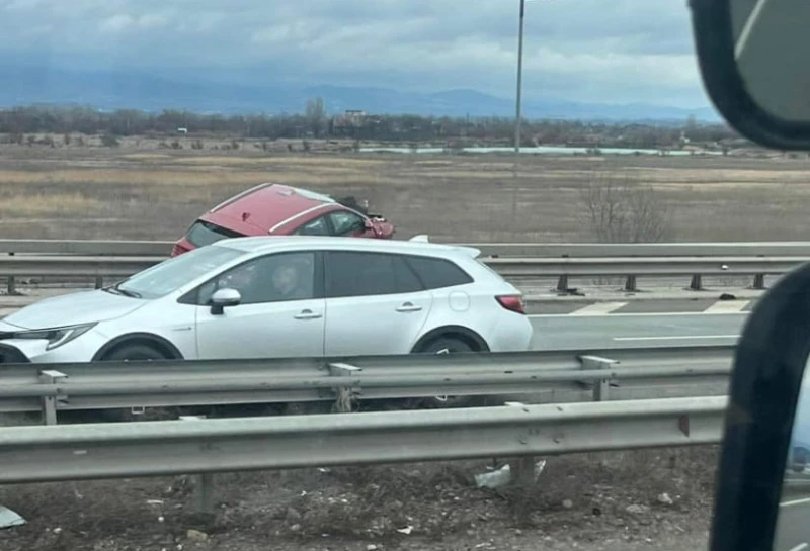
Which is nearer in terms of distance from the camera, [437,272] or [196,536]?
[196,536]

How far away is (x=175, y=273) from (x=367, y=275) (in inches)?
67.4

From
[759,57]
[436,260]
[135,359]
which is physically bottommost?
[135,359]

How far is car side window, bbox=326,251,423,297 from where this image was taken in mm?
10141

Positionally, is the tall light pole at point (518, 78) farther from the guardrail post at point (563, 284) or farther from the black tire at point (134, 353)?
the black tire at point (134, 353)

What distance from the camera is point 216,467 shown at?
574 cm

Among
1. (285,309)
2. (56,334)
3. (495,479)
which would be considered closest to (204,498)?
(495,479)

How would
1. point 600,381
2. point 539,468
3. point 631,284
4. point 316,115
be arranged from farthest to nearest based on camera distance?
point 316,115
point 631,284
point 600,381
point 539,468

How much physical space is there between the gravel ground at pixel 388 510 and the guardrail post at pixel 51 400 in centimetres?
119

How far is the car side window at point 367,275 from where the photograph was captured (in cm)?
1014

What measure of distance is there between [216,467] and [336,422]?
0.65 metres

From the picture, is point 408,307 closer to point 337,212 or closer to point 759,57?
point 337,212

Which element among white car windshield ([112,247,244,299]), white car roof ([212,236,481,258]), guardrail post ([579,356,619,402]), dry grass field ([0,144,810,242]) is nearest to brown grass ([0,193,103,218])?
dry grass field ([0,144,810,242])

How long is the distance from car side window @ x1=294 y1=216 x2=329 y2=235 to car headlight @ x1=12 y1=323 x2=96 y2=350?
6.03 metres

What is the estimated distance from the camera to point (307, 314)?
9.91m
